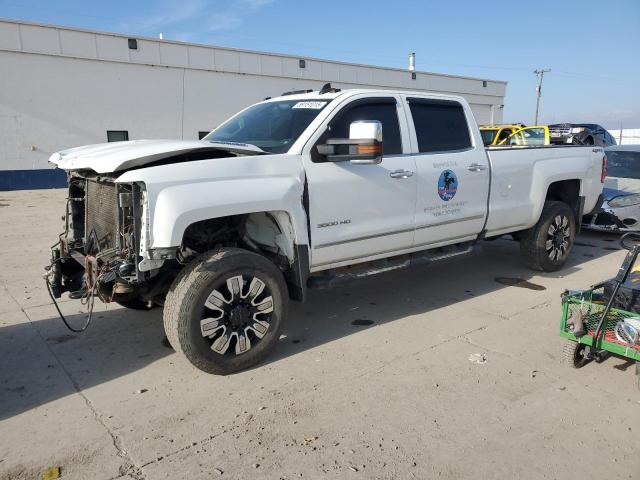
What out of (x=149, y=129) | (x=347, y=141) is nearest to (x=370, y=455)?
(x=347, y=141)

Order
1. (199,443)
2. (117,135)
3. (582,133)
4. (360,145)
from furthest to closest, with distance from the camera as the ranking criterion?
(582,133) < (117,135) < (360,145) < (199,443)

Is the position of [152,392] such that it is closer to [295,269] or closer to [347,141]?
[295,269]

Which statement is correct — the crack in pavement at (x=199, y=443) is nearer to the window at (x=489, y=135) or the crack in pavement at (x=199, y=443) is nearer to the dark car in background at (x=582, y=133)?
the window at (x=489, y=135)

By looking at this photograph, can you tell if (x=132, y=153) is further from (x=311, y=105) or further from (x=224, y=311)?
(x=311, y=105)

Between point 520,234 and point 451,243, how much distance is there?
4.98ft

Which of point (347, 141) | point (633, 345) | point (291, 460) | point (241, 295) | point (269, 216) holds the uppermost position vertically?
point (347, 141)

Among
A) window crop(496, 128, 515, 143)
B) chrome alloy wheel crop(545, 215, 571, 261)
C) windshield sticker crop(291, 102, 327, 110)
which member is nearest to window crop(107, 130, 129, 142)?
window crop(496, 128, 515, 143)

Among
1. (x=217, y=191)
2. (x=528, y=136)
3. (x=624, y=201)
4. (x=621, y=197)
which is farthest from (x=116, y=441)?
(x=528, y=136)

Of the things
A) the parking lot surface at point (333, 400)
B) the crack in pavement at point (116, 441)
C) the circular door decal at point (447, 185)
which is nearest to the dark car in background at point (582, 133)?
the circular door decal at point (447, 185)

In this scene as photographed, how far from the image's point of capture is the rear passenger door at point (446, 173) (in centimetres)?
470

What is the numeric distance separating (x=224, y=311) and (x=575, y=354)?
2.61 meters

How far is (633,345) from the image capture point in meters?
3.29

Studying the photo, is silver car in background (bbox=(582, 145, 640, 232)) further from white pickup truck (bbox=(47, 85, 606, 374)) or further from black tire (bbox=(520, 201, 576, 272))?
white pickup truck (bbox=(47, 85, 606, 374))

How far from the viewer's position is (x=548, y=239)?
618cm
